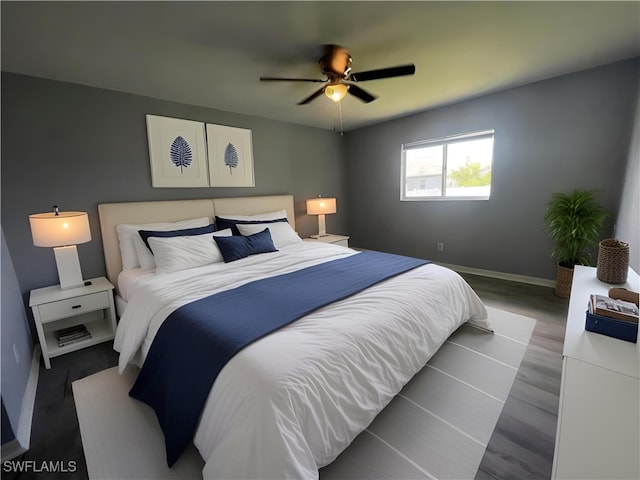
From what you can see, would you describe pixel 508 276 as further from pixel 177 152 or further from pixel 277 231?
pixel 177 152

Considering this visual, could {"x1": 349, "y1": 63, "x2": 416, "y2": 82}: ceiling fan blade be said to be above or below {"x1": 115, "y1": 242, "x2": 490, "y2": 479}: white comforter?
above

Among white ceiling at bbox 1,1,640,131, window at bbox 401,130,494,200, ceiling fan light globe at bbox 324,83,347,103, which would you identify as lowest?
window at bbox 401,130,494,200

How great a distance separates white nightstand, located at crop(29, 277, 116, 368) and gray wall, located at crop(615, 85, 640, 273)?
13.7 ft

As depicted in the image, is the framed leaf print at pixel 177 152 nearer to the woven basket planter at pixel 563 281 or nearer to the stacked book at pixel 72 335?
the stacked book at pixel 72 335

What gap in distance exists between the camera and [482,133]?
11.8 feet

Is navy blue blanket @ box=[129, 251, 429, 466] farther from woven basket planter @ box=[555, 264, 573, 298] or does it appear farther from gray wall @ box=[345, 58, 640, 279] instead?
gray wall @ box=[345, 58, 640, 279]

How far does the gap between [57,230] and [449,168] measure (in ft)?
14.9

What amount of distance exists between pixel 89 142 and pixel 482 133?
4504mm

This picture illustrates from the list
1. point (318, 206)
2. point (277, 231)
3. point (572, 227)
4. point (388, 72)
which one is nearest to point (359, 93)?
point (388, 72)

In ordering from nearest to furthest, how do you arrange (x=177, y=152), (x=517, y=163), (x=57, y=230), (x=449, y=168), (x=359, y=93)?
(x=57, y=230) < (x=359, y=93) < (x=177, y=152) < (x=517, y=163) < (x=449, y=168)

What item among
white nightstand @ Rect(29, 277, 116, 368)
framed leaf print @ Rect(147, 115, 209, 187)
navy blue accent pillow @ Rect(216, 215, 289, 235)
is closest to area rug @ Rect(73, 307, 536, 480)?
white nightstand @ Rect(29, 277, 116, 368)

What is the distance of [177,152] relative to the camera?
3146 mm

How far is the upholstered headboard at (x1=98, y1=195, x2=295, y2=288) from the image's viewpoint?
2689mm

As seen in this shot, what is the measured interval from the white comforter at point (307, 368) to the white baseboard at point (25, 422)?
51 centimetres
